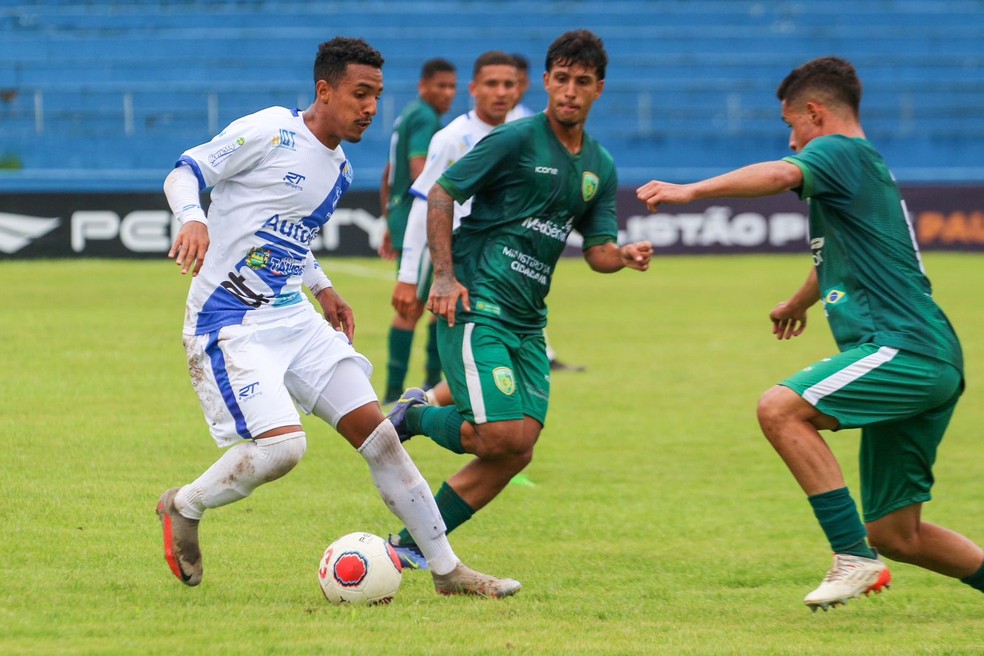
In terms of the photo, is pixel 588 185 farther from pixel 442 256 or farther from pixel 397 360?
pixel 397 360

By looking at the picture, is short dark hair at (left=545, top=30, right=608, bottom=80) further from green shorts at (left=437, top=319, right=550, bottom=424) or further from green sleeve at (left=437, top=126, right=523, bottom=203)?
green shorts at (left=437, top=319, right=550, bottom=424)

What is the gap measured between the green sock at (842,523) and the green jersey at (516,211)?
1651 millimetres

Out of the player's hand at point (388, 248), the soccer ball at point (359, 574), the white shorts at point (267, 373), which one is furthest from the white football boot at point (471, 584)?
the player's hand at point (388, 248)

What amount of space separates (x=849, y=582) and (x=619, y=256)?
188cm

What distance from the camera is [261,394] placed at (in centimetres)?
534

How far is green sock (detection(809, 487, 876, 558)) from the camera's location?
518 centimetres

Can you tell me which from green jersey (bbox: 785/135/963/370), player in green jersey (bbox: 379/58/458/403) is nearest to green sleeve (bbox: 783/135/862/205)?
green jersey (bbox: 785/135/963/370)

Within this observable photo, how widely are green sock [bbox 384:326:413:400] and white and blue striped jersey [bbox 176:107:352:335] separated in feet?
15.9

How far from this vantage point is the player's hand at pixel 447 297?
6.10 m

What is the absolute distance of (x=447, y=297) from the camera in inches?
241

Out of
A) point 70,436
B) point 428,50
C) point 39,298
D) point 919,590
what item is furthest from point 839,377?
point 428,50

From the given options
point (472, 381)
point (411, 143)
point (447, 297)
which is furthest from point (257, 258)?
point (411, 143)

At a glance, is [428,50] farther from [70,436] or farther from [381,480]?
[381,480]

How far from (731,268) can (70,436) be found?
14.9 metres
